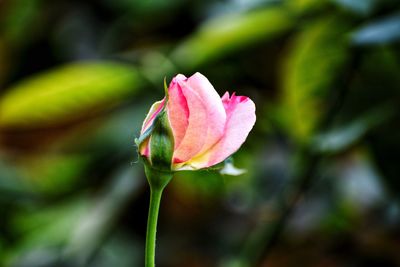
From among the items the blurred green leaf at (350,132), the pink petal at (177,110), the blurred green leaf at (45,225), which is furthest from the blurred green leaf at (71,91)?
the pink petal at (177,110)

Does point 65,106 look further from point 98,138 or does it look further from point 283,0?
point 283,0

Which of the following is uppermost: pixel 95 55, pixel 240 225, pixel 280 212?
pixel 95 55

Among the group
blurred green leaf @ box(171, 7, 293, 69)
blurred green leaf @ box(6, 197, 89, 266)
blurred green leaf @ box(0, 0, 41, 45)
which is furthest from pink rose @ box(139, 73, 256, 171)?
blurred green leaf @ box(0, 0, 41, 45)

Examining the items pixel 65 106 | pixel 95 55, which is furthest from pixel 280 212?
pixel 95 55

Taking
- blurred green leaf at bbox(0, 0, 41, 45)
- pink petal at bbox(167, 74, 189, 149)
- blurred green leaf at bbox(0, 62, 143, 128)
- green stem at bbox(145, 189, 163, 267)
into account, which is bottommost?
green stem at bbox(145, 189, 163, 267)

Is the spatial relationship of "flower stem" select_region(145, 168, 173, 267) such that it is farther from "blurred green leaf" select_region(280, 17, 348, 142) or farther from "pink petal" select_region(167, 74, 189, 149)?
"blurred green leaf" select_region(280, 17, 348, 142)

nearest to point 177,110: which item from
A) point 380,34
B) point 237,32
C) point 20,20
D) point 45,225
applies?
point 380,34

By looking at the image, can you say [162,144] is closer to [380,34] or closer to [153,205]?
[153,205]
